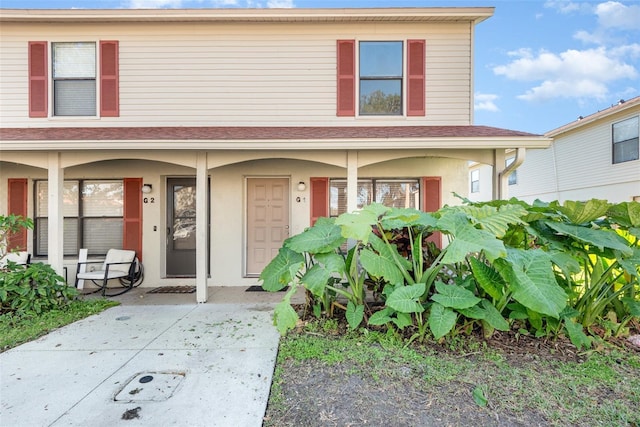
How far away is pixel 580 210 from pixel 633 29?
1036cm

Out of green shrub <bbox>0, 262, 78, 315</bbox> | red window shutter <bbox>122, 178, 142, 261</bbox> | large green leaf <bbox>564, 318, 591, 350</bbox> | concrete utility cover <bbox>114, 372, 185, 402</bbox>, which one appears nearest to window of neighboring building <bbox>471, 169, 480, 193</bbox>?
large green leaf <bbox>564, 318, 591, 350</bbox>

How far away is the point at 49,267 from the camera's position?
4207mm

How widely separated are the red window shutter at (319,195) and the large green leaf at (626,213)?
146 inches

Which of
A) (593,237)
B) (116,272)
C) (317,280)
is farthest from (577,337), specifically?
(116,272)

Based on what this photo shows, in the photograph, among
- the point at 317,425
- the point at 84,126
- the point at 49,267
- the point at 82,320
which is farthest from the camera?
the point at 84,126

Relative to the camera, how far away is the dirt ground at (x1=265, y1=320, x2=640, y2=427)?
1.87 metres

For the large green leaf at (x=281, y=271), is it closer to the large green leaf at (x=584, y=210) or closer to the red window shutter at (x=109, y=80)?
the large green leaf at (x=584, y=210)

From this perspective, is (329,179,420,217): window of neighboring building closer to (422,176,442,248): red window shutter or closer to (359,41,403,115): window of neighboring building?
(422,176,442,248): red window shutter

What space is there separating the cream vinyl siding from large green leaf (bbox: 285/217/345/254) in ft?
9.20

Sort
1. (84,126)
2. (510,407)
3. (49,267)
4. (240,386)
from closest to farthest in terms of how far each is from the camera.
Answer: (510,407) → (240,386) → (49,267) → (84,126)

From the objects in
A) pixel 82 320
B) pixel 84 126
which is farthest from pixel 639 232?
pixel 84 126

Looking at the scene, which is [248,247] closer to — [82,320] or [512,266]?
[82,320]

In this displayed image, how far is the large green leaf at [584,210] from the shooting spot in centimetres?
268

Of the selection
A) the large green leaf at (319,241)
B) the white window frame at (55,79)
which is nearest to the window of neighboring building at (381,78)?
the large green leaf at (319,241)
